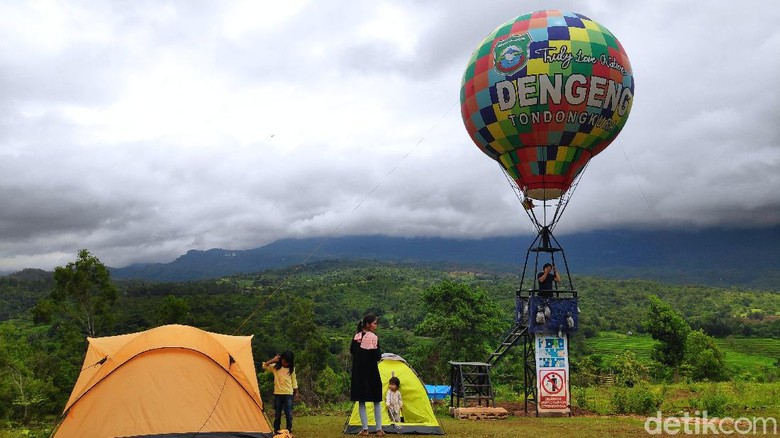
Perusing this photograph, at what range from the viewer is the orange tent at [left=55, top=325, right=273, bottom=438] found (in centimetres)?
985

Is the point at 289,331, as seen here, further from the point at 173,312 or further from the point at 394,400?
the point at 394,400

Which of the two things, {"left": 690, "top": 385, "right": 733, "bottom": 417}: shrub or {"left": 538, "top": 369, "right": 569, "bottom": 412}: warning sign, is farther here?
{"left": 538, "top": 369, "right": 569, "bottom": 412}: warning sign

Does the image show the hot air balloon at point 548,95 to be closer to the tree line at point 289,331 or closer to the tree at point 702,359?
the tree line at point 289,331

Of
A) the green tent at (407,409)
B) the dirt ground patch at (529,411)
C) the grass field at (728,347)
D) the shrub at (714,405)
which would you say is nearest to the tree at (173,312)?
the dirt ground patch at (529,411)

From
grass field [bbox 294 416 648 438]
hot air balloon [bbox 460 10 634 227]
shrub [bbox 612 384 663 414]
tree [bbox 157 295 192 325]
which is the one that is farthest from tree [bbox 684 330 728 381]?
tree [bbox 157 295 192 325]

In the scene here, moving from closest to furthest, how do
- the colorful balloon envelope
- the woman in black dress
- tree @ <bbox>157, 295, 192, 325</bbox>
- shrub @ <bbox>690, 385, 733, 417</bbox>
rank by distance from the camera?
1. the woman in black dress
2. shrub @ <bbox>690, 385, 733, 417</bbox>
3. the colorful balloon envelope
4. tree @ <bbox>157, 295, 192, 325</bbox>

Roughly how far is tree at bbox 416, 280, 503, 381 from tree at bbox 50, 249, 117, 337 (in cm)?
2157

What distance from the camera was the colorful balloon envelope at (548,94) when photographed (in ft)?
61.6

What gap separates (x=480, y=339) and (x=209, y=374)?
1280 inches

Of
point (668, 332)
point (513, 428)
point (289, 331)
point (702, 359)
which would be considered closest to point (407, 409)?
point (513, 428)

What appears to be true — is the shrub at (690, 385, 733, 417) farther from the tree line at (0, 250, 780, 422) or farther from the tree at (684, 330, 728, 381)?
the tree at (684, 330, 728, 381)

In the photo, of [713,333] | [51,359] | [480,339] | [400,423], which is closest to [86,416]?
[400,423]

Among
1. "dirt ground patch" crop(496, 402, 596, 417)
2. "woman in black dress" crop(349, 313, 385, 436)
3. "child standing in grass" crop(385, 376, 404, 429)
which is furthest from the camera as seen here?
"dirt ground patch" crop(496, 402, 596, 417)

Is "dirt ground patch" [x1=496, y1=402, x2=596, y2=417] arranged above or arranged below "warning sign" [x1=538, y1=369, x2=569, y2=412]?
below
